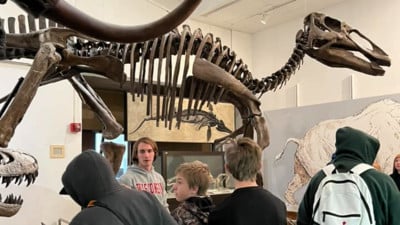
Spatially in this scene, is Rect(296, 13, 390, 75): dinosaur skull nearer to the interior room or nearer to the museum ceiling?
the interior room

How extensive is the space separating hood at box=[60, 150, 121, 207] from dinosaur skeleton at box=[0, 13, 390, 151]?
1.12m

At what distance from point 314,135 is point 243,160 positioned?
4.07m

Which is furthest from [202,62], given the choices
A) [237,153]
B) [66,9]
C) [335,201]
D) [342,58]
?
[66,9]

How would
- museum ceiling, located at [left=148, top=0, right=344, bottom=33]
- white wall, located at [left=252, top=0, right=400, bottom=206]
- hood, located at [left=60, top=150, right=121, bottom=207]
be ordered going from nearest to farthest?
hood, located at [left=60, top=150, right=121, bottom=207] → white wall, located at [left=252, top=0, right=400, bottom=206] → museum ceiling, located at [left=148, top=0, right=344, bottom=33]

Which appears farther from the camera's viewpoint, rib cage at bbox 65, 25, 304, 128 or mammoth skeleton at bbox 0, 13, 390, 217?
rib cage at bbox 65, 25, 304, 128

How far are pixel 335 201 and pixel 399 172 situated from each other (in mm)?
3096

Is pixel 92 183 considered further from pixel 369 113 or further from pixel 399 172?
pixel 369 113

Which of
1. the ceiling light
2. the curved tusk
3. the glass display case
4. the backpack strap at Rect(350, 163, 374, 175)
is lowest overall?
the glass display case

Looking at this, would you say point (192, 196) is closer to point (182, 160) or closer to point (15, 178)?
point (15, 178)

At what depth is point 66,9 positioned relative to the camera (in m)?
0.97

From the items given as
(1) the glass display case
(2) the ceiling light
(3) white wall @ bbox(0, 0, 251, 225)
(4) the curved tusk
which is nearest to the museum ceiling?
(2) the ceiling light

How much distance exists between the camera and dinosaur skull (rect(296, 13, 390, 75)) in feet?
14.4

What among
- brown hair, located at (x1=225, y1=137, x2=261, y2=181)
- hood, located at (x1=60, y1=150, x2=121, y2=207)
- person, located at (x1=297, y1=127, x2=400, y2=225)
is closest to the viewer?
hood, located at (x1=60, y1=150, x2=121, y2=207)

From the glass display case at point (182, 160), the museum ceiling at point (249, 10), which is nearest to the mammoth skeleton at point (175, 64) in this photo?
the glass display case at point (182, 160)
